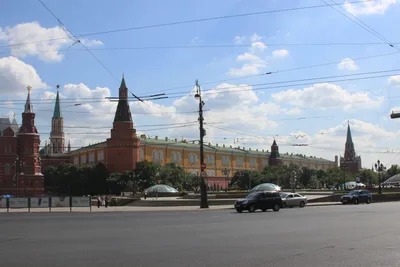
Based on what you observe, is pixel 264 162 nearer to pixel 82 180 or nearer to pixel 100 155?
pixel 100 155

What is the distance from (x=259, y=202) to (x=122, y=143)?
337 ft

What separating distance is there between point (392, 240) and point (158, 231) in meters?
8.71

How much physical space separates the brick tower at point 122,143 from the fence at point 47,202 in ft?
293

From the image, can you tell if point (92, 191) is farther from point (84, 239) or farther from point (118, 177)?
point (84, 239)

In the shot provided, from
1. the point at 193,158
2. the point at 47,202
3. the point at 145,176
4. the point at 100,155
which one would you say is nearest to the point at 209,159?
the point at 193,158

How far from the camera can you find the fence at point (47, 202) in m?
45.0

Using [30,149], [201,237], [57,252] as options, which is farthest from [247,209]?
[30,149]

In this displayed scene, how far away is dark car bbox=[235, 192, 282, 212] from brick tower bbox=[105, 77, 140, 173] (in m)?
101

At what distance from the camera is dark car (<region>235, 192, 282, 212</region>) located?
35.7 meters

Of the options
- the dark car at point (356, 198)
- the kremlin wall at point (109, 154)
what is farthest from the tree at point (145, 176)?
the dark car at point (356, 198)

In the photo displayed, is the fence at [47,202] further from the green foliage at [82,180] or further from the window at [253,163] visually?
the window at [253,163]

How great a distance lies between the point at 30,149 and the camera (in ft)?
421

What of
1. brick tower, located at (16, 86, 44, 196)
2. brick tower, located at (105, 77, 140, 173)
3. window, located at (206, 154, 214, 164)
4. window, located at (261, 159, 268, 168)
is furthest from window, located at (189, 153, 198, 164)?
brick tower, located at (16, 86, 44, 196)

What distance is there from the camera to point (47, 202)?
45.3 metres
